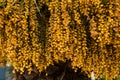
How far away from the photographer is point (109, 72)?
4.05m

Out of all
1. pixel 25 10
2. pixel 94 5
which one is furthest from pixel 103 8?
pixel 25 10

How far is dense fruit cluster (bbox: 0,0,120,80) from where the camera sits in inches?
150

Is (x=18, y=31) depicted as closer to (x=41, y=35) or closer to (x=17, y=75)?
(x=41, y=35)

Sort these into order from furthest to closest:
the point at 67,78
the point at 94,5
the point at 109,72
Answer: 1. the point at 67,78
2. the point at 109,72
3. the point at 94,5

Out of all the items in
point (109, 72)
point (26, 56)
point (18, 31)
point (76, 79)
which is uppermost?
point (18, 31)

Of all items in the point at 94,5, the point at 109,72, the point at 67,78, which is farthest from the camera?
the point at 67,78

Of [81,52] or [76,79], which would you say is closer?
[81,52]

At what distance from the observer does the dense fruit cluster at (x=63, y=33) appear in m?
3.80

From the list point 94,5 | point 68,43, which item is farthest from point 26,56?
point 94,5

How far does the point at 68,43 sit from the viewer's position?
152 inches

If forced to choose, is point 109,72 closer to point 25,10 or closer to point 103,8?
point 103,8

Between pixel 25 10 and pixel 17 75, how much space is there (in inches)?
47.6

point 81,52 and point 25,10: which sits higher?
point 25,10

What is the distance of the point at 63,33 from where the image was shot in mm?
3826
